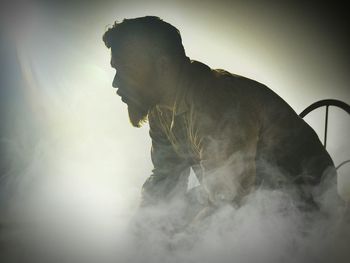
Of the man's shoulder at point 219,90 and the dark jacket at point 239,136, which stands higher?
the man's shoulder at point 219,90

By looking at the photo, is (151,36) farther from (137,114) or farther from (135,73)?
(137,114)

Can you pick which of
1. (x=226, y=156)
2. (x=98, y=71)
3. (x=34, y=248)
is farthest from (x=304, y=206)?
(x=98, y=71)

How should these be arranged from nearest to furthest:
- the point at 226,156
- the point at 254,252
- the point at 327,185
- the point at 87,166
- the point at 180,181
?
the point at 226,156 < the point at 327,185 < the point at 254,252 < the point at 180,181 < the point at 87,166

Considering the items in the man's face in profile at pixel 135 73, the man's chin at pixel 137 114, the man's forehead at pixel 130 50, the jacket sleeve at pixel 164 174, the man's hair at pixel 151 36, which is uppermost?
the man's hair at pixel 151 36

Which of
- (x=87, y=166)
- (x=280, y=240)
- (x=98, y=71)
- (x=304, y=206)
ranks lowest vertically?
(x=280, y=240)

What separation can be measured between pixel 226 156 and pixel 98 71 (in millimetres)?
2027

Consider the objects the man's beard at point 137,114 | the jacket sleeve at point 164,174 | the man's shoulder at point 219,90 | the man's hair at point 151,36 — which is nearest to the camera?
the man's shoulder at point 219,90

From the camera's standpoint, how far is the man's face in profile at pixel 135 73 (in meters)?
1.82

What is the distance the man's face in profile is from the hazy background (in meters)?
0.92

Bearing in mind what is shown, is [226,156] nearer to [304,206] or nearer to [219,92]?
[219,92]

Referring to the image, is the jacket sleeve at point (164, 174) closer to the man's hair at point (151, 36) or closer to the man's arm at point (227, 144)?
the man's hair at point (151, 36)

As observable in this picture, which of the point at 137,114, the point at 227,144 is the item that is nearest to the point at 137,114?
the point at 137,114

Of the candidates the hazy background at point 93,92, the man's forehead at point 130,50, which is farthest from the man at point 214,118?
the hazy background at point 93,92

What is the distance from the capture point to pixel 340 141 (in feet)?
10.4
